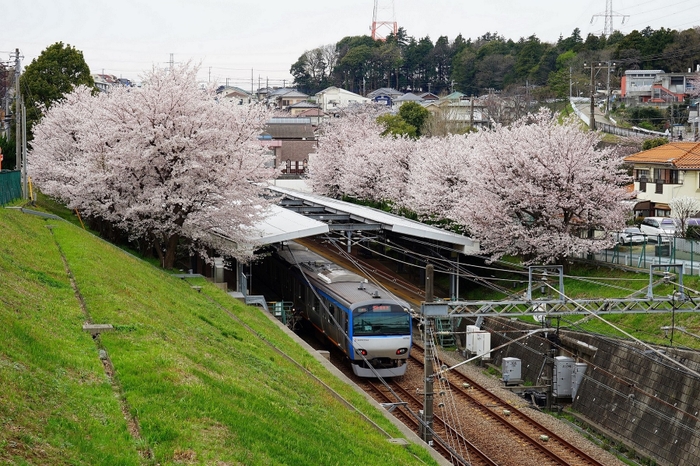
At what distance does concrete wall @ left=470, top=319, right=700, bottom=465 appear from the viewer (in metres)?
18.3

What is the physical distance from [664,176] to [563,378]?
885 inches

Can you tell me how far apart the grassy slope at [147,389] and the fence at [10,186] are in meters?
13.6

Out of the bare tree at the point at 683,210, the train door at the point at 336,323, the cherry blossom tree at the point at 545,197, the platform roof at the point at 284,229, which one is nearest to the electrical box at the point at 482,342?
the train door at the point at 336,323

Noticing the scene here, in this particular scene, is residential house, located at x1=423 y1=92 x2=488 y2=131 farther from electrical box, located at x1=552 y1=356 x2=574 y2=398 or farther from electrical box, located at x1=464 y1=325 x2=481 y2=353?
electrical box, located at x1=552 y1=356 x2=574 y2=398

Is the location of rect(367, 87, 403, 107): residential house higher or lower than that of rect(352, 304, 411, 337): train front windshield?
higher

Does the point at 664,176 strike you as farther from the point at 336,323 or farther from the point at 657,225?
the point at 336,323

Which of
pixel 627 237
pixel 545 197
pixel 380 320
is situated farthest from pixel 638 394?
pixel 627 237

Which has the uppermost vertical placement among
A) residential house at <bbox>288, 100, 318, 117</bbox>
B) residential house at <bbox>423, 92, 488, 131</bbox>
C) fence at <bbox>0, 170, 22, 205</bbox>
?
residential house at <bbox>288, 100, 318, 117</bbox>

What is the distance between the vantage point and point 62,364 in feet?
36.4

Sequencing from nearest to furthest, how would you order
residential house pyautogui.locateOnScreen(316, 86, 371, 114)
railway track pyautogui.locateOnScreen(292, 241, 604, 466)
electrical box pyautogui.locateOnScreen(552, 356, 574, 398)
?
railway track pyautogui.locateOnScreen(292, 241, 604, 466) → electrical box pyautogui.locateOnScreen(552, 356, 574, 398) → residential house pyautogui.locateOnScreen(316, 86, 371, 114)

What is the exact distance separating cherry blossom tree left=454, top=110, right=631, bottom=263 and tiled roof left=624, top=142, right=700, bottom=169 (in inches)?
329

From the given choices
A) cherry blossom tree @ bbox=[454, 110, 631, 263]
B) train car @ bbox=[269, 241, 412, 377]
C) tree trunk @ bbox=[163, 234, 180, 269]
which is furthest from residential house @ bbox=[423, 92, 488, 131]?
train car @ bbox=[269, 241, 412, 377]

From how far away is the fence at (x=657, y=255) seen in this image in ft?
94.3

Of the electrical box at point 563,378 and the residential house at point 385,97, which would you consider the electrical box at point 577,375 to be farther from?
the residential house at point 385,97
